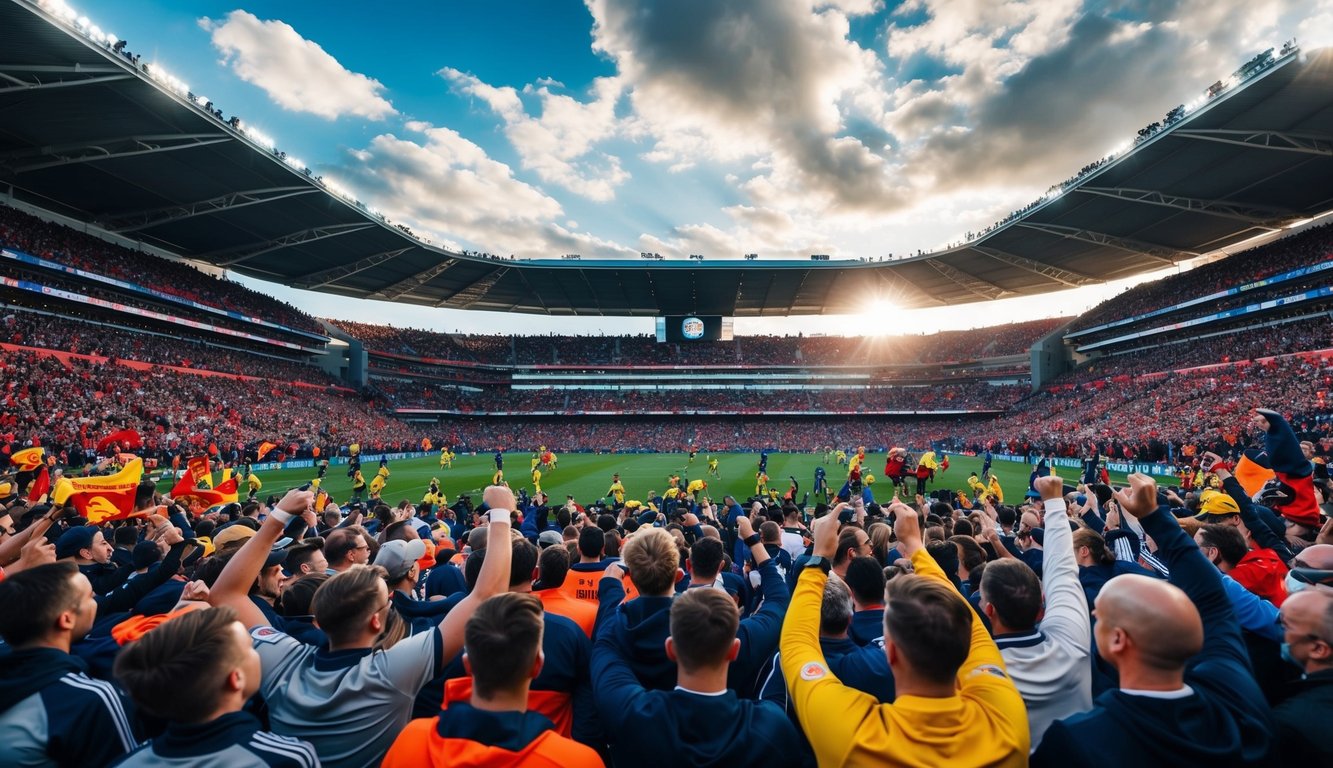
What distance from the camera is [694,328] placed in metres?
67.6

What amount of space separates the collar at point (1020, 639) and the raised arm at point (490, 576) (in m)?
2.45

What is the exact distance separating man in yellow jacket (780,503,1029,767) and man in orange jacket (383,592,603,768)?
2.89 ft

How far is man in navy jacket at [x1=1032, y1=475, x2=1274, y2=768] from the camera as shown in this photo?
68.3 inches

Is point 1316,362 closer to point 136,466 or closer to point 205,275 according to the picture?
point 136,466

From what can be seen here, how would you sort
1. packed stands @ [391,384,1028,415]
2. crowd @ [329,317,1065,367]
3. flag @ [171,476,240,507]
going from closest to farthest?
flag @ [171,476,240,507] < packed stands @ [391,384,1028,415] < crowd @ [329,317,1065,367]

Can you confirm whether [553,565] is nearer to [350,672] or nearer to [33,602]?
[350,672]

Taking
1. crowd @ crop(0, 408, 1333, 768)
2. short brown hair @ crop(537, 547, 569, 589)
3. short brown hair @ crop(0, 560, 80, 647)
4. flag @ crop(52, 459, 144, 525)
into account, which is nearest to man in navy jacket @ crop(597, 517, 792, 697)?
crowd @ crop(0, 408, 1333, 768)

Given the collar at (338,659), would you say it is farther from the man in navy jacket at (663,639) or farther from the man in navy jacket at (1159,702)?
the man in navy jacket at (1159,702)

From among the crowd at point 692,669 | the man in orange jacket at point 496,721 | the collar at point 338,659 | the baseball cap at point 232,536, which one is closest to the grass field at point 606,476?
the baseball cap at point 232,536

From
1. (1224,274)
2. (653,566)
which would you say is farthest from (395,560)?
(1224,274)

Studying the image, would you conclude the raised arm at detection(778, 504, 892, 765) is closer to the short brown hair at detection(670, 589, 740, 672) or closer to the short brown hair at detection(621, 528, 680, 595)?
the short brown hair at detection(670, 589, 740, 672)

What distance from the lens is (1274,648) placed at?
3.01 meters

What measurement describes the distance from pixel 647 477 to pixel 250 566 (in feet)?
98.2

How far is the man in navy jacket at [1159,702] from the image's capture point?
173 centimetres
